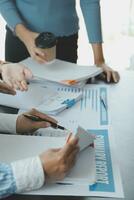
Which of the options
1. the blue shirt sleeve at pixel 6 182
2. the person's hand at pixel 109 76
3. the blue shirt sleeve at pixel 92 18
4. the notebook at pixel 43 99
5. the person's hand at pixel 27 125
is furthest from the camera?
the blue shirt sleeve at pixel 92 18

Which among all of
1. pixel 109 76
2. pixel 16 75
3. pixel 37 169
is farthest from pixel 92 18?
pixel 37 169

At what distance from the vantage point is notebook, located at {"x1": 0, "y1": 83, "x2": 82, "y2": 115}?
1.13 meters

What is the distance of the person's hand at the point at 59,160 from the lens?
0.79 meters

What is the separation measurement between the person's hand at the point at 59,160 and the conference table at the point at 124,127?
0.05m

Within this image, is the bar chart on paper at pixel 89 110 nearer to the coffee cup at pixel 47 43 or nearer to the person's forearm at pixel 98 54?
the coffee cup at pixel 47 43

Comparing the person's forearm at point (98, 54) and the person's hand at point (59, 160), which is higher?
the person's forearm at point (98, 54)

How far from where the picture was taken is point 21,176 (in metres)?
0.77

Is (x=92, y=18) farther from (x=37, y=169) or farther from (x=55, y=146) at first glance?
(x=37, y=169)

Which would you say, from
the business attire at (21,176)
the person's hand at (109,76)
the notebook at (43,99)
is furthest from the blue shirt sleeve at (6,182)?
the person's hand at (109,76)

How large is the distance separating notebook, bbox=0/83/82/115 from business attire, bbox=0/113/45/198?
33cm

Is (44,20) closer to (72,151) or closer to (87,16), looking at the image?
(87,16)

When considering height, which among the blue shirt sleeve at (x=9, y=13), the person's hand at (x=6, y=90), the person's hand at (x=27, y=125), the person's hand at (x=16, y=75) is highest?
the blue shirt sleeve at (x=9, y=13)

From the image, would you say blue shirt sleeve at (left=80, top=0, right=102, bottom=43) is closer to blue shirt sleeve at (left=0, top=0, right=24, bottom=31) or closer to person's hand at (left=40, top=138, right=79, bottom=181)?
blue shirt sleeve at (left=0, top=0, right=24, bottom=31)

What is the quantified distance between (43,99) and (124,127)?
28 centimetres
